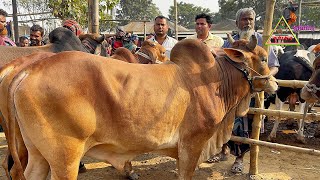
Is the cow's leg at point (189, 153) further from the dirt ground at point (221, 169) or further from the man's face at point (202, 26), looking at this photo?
the man's face at point (202, 26)

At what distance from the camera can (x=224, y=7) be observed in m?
37.9

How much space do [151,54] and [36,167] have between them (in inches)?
79.5

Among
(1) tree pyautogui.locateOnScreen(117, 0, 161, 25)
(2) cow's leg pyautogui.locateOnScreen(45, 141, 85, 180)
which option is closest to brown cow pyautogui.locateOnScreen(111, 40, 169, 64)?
(2) cow's leg pyautogui.locateOnScreen(45, 141, 85, 180)

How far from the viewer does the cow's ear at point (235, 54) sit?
3369mm

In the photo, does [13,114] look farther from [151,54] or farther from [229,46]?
[229,46]

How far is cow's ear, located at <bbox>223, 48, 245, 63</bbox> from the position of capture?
3369mm

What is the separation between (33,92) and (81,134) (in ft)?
1.53

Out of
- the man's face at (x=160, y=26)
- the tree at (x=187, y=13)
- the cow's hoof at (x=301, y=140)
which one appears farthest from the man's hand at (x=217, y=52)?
the tree at (x=187, y=13)

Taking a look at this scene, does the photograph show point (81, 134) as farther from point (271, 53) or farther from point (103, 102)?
point (271, 53)

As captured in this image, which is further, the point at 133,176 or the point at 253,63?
the point at 133,176

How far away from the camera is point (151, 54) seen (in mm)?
4391

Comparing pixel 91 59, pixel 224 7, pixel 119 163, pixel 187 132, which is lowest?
pixel 119 163

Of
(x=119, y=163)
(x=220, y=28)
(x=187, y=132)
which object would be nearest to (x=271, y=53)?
(x=187, y=132)

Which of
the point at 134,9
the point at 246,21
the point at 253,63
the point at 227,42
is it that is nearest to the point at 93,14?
the point at 227,42
